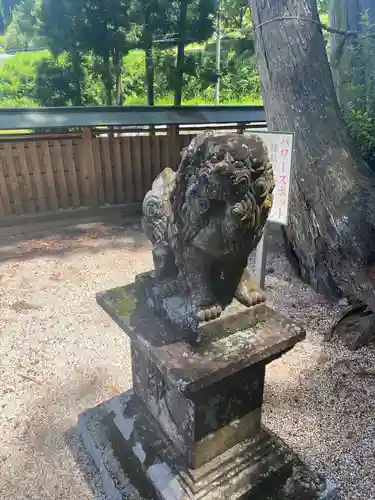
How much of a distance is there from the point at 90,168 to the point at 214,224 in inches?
196

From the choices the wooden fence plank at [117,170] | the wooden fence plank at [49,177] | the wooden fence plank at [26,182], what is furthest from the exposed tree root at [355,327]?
the wooden fence plank at [26,182]

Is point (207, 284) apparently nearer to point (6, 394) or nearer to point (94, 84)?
point (6, 394)

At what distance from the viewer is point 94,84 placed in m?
8.50

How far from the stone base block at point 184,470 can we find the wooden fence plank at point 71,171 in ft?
14.7

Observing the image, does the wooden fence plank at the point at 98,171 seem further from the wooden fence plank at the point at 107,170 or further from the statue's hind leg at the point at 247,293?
the statue's hind leg at the point at 247,293

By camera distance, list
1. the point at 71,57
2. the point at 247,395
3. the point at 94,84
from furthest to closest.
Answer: the point at 94,84 < the point at 71,57 < the point at 247,395

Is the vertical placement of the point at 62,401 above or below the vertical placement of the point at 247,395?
below

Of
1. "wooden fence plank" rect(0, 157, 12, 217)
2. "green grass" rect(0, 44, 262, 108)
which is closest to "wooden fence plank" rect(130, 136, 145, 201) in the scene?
"wooden fence plank" rect(0, 157, 12, 217)

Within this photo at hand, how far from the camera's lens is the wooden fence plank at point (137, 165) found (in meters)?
6.23

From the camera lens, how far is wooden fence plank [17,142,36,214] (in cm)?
558

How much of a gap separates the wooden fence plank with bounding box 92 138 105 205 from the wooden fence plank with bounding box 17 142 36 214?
96 cm

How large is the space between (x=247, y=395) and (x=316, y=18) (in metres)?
4.47

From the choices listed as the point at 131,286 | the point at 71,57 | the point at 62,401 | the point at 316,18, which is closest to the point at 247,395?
the point at 131,286

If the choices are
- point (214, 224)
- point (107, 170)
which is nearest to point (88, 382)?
point (214, 224)
